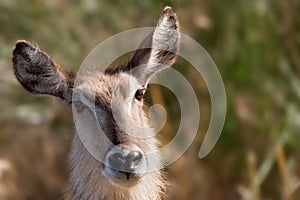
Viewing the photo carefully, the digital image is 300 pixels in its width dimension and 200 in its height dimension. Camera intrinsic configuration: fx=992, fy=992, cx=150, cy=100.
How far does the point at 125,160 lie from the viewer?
584 centimetres

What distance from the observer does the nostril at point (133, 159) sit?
19.2 ft

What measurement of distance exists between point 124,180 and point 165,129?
2.97 m

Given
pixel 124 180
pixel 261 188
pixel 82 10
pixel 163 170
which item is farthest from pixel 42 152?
pixel 124 180

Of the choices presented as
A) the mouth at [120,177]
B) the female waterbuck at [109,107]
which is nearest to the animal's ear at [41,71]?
the female waterbuck at [109,107]

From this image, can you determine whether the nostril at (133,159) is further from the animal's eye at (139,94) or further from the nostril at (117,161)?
the animal's eye at (139,94)

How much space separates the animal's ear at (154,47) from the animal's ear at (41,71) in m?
0.39

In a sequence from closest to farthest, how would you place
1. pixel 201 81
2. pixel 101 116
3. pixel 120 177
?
pixel 120 177
pixel 101 116
pixel 201 81

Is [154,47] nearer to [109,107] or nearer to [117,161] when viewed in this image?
[109,107]

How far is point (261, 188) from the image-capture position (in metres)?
9.38

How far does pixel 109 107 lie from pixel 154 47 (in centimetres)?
64

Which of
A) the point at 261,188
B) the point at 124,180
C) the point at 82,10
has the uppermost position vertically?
the point at 82,10

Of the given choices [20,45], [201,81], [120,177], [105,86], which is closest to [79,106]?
[105,86]

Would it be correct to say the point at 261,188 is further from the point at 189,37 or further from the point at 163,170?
the point at 163,170

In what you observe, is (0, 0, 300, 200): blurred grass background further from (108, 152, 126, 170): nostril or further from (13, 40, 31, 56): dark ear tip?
(108, 152, 126, 170): nostril
